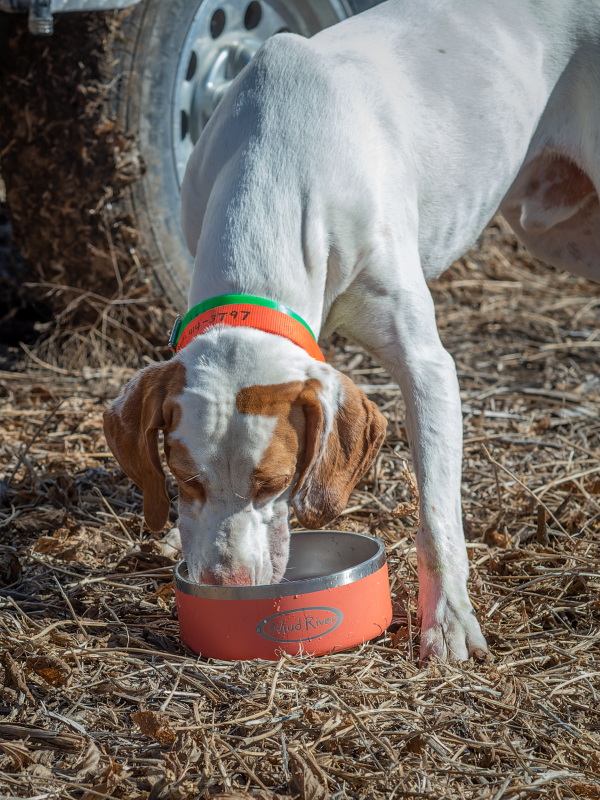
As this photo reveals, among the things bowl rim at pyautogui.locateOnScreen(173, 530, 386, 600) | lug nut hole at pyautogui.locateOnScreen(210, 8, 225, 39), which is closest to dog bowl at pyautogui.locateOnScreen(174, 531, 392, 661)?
bowl rim at pyautogui.locateOnScreen(173, 530, 386, 600)

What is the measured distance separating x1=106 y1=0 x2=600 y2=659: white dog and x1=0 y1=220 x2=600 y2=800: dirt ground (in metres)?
0.22

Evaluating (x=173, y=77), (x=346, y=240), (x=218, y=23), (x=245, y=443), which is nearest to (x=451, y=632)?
(x=245, y=443)

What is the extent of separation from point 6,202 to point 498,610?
9.26ft

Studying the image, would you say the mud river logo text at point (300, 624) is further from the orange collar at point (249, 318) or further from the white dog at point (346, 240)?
the orange collar at point (249, 318)

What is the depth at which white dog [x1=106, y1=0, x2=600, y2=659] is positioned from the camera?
1856mm

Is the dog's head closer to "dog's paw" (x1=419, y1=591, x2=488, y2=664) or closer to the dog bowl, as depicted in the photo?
the dog bowl

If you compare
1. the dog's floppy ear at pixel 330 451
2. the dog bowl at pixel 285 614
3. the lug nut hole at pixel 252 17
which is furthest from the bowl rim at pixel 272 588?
the lug nut hole at pixel 252 17

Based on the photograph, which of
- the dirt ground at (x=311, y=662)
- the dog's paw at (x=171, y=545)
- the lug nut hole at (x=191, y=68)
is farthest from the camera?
the lug nut hole at (x=191, y=68)

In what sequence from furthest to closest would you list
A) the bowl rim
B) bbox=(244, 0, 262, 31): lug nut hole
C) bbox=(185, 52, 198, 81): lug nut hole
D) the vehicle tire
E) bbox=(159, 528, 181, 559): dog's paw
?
bbox=(244, 0, 262, 31): lug nut hole → bbox=(185, 52, 198, 81): lug nut hole → the vehicle tire → bbox=(159, 528, 181, 559): dog's paw → the bowl rim

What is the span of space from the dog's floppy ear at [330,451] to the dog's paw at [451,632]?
0.37 meters

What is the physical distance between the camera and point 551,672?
6.11 feet

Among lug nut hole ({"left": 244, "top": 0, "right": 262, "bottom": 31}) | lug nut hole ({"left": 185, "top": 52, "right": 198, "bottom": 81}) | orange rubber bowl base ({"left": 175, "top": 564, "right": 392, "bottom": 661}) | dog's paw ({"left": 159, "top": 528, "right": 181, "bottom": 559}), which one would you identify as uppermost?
lug nut hole ({"left": 244, "top": 0, "right": 262, "bottom": 31})

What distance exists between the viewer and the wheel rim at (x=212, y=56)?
11.3 ft

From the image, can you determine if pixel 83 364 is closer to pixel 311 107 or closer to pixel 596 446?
pixel 311 107
